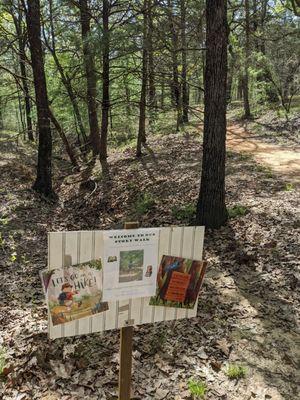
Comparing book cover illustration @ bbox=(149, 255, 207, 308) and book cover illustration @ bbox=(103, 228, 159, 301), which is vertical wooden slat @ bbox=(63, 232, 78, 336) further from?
book cover illustration @ bbox=(149, 255, 207, 308)

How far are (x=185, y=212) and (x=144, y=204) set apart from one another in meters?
1.51

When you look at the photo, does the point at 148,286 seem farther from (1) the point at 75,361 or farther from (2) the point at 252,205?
(2) the point at 252,205

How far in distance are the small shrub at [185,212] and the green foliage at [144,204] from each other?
3.12ft

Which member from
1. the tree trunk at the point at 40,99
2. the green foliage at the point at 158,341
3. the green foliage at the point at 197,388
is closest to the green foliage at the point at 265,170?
the tree trunk at the point at 40,99

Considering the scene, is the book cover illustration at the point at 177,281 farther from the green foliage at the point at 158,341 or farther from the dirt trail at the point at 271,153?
the dirt trail at the point at 271,153

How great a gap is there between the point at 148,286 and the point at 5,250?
483 centimetres

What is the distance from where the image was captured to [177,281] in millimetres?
2879

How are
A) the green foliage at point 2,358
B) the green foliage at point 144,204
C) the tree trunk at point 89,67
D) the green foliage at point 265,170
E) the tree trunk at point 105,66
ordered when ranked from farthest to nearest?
1. the tree trunk at point 89,67
2. the green foliage at point 265,170
3. the tree trunk at point 105,66
4. the green foliage at point 144,204
5. the green foliage at point 2,358

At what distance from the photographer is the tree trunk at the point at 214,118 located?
241 inches

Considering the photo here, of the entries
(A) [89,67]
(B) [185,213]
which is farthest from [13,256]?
(A) [89,67]

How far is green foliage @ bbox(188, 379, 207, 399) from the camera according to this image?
3529mm

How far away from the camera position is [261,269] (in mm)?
5715

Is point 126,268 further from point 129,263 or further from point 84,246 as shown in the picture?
point 84,246

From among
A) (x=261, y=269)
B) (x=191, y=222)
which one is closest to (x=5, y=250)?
(x=191, y=222)
